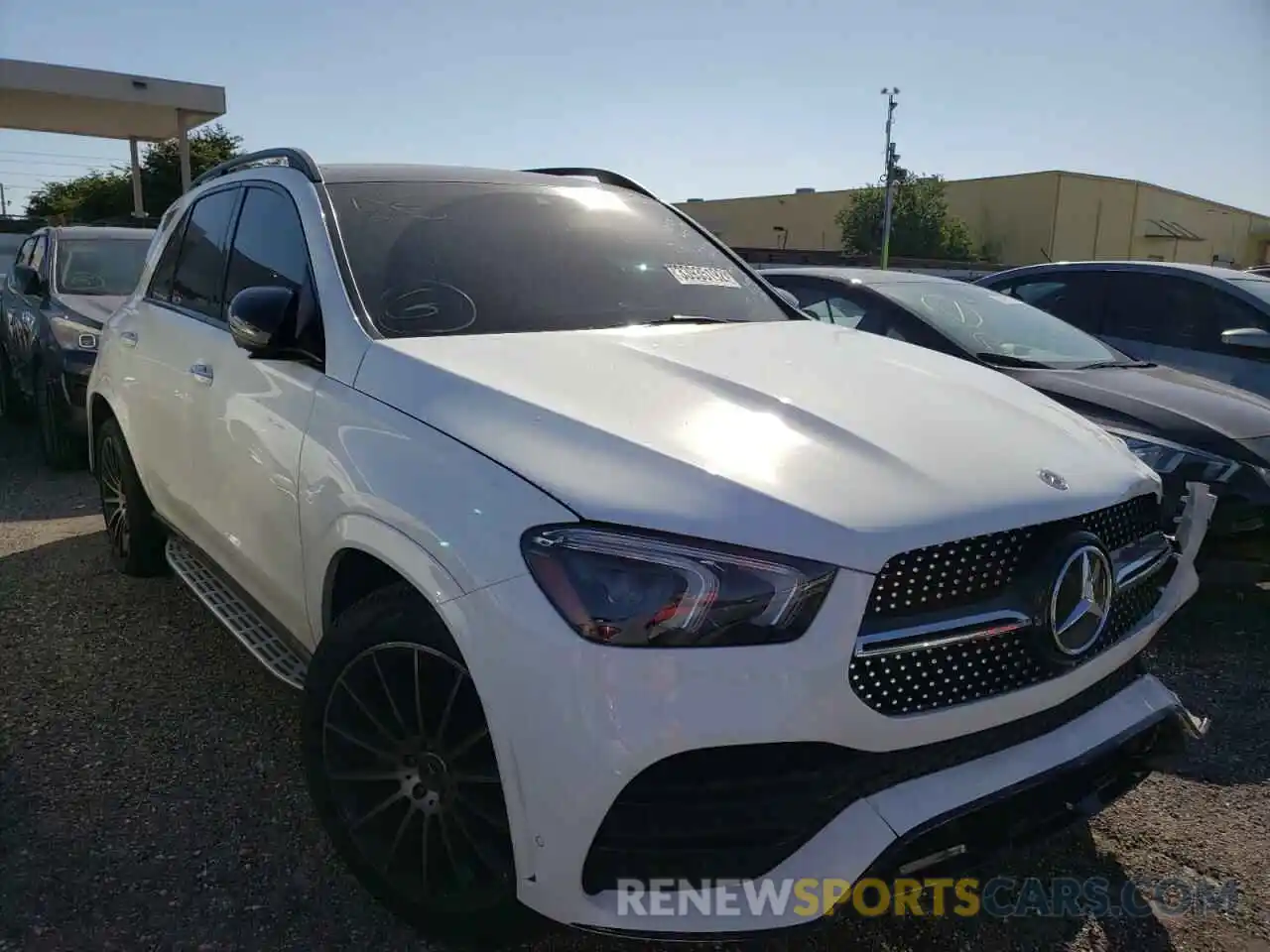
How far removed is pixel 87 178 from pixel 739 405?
1796 inches

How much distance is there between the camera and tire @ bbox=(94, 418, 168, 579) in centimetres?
422

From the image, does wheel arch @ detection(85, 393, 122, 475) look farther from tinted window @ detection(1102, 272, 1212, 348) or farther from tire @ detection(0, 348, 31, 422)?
tinted window @ detection(1102, 272, 1212, 348)

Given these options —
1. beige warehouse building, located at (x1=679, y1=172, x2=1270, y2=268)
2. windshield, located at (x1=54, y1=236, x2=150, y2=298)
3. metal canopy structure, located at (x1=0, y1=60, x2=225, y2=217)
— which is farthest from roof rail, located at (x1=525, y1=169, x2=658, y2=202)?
beige warehouse building, located at (x1=679, y1=172, x2=1270, y2=268)

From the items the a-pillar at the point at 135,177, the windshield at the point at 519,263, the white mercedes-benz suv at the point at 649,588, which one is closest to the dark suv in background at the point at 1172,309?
the windshield at the point at 519,263

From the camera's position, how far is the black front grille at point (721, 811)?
5.65 ft

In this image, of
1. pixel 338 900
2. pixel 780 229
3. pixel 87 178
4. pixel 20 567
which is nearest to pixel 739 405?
pixel 338 900

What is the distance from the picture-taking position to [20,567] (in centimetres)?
484

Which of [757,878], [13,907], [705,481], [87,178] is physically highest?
[87,178]

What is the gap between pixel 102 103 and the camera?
20.7 metres

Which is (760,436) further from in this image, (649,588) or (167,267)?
(167,267)

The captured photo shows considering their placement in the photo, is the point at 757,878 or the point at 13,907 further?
the point at 13,907

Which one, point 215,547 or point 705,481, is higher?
point 705,481

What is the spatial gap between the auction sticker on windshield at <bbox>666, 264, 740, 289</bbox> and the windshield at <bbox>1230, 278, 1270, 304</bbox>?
444cm

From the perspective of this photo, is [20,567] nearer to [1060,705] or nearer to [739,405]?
[739,405]
